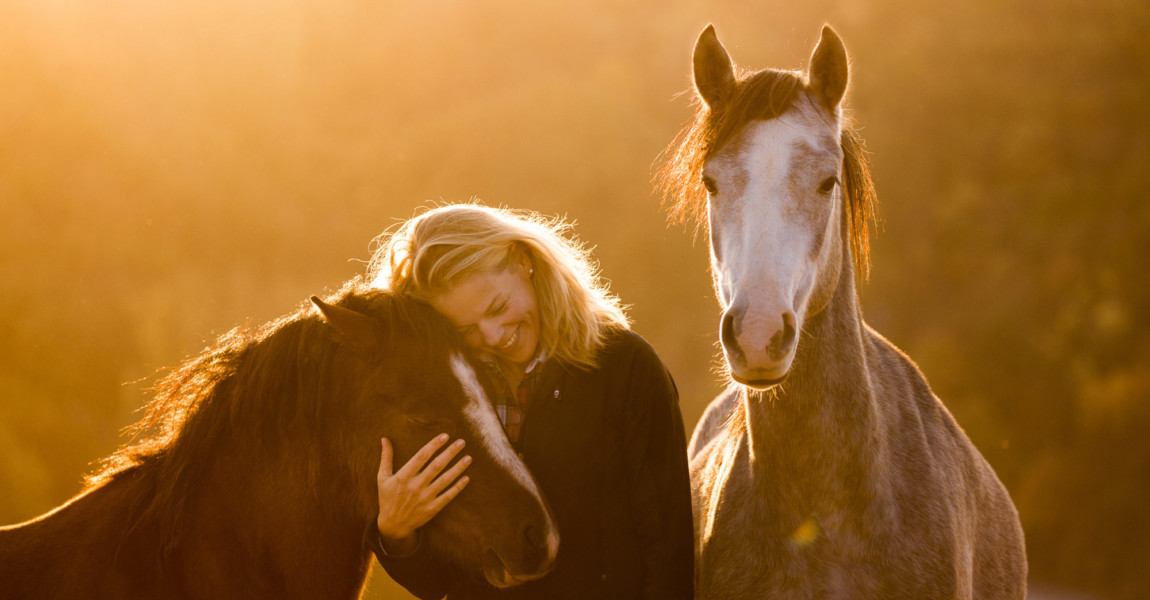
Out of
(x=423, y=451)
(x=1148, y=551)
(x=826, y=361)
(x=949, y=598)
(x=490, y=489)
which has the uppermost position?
(x=423, y=451)

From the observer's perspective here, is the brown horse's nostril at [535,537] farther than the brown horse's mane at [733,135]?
No

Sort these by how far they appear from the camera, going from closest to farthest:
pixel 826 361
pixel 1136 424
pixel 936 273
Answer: pixel 826 361 → pixel 1136 424 → pixel 936 273

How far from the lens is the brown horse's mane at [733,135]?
8.33ft

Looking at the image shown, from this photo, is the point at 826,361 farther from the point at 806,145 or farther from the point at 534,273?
the point at 534,273

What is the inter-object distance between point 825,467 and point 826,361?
34cm

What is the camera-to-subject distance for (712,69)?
2789 millimetres

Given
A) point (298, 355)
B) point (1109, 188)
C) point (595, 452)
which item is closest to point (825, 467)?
point (595, 452)

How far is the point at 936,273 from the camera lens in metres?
11.4

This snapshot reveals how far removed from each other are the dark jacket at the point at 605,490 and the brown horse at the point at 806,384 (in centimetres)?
34

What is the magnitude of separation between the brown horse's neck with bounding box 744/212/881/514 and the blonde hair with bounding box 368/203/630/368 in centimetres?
61

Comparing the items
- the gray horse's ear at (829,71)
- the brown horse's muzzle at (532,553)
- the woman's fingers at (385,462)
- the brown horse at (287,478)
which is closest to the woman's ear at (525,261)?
the brown horse at (287,478)

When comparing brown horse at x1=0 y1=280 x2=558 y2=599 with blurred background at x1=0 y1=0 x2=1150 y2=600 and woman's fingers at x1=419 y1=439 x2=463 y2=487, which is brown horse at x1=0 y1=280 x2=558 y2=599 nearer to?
woman's fingers at x1=419 y1=439 x2=463 y2=487

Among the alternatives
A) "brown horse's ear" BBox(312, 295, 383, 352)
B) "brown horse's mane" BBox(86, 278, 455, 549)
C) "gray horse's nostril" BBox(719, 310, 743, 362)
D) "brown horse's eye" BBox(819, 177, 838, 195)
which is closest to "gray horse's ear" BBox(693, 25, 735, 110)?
"brown horse's eye" BBox(819, 177, 838, 195)

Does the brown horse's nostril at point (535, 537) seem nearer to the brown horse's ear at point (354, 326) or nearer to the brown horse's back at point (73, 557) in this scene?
the brown horse's ear at point (354, 326)
